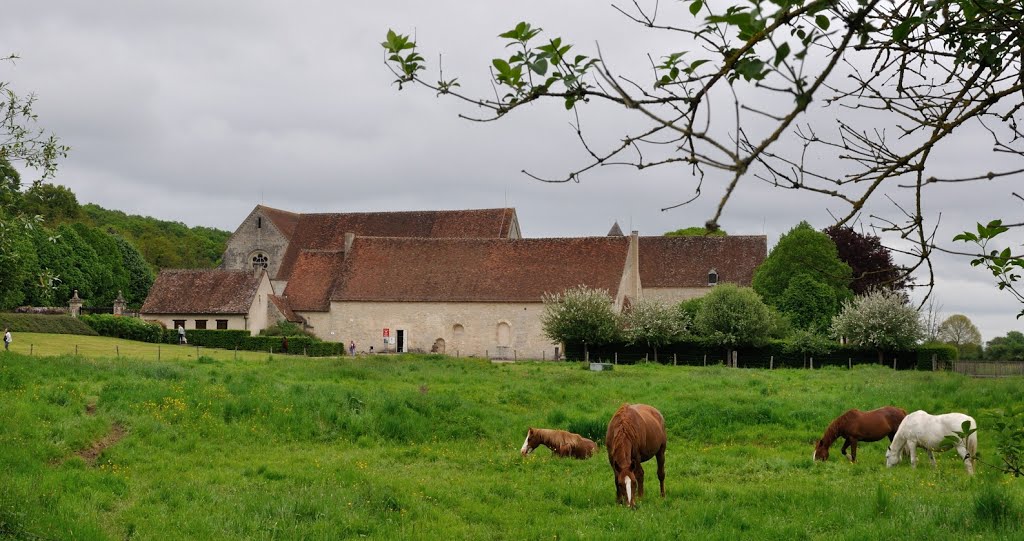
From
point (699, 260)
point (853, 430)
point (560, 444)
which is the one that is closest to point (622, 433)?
point (560, 444)

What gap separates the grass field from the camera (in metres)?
9.60

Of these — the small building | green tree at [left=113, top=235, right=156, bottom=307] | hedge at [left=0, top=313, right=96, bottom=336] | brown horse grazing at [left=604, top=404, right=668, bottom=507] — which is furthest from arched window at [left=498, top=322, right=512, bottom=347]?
green tree at [left=113, top=235, right=156, bottom=307]

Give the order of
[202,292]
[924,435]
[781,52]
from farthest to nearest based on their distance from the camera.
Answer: [202,292], [924,435], [781,52]

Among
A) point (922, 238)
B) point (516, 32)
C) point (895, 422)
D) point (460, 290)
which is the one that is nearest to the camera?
point (516, 32)

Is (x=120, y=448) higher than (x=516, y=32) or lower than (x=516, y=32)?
lower

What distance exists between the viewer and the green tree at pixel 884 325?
130 ft

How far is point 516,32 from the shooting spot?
3.16 meters

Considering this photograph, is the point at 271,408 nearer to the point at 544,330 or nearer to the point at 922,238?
the point at 922,238

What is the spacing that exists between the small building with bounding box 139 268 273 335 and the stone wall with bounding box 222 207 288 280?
365 inches

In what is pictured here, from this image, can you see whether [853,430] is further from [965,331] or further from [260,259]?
[965,331]

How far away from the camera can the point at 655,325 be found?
1592 inches

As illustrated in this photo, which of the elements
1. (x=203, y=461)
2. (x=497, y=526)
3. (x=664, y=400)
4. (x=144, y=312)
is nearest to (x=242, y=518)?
(x=497, y=526)

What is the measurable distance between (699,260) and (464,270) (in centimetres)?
1540

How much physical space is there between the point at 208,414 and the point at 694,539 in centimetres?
1117
